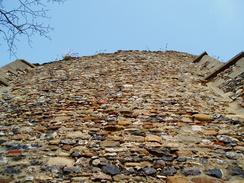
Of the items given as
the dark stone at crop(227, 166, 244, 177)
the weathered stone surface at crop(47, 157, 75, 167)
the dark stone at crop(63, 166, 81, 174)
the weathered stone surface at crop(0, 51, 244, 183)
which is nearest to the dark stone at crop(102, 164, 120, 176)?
the weathered stone surface at crop(0, 51, 244, 183)

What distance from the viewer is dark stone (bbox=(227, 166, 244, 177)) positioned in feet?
12.2

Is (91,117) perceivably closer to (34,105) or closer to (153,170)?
(34,105)

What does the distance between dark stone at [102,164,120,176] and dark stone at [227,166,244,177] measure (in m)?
1.04

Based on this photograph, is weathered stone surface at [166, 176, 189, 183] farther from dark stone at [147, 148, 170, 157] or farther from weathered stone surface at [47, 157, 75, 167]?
A: weathered stone surface at [47, 157, 75, 167]

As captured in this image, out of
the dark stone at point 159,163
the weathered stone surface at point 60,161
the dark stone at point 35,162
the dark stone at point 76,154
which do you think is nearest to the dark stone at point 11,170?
the dark stone at point 35,162

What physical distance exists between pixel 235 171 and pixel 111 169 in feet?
3.76

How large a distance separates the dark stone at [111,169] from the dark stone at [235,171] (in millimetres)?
1039

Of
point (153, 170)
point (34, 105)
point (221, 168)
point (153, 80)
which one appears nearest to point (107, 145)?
point (153, 170)

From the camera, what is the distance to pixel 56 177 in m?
3.62

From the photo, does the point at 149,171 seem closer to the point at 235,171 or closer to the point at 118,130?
the point at 235,171

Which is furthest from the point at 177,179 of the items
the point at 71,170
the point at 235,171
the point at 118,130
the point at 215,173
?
the point at 118,130

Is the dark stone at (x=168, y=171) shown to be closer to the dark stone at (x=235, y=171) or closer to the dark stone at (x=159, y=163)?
the dark stone at (x=159, y=163)

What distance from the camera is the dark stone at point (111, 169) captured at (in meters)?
3.68

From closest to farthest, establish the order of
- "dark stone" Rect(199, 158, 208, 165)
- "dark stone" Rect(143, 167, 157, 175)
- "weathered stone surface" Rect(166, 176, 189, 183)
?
"weathered stone surface" Rect(166, 176, 189, 183)
"dark stone" Rect(143, 167, 157, 175)
"dark stone" Rect(199, 158, 208, 165)
